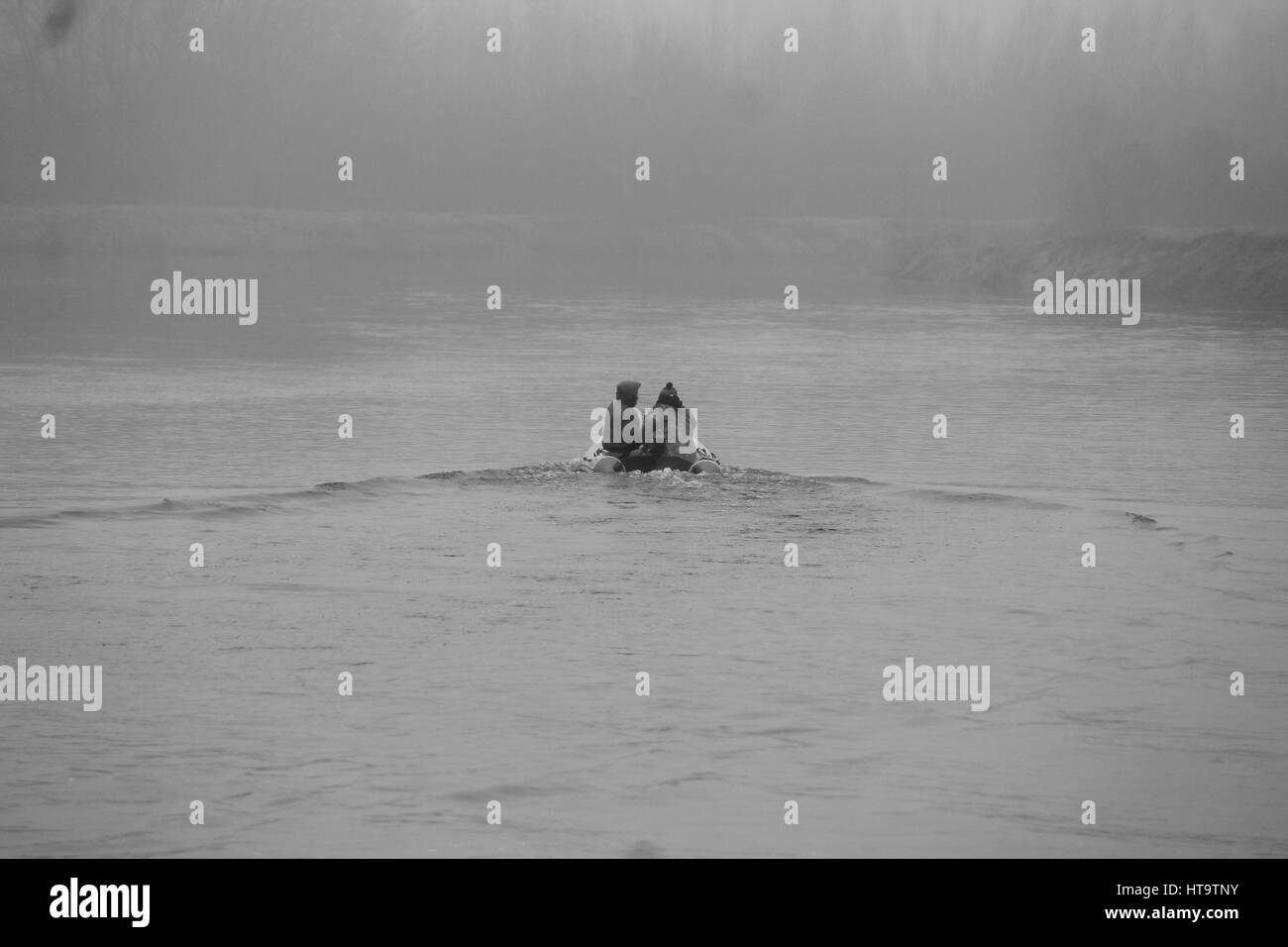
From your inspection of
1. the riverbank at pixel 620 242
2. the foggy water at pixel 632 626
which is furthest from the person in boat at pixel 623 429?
the riverbank at pixel 620 242

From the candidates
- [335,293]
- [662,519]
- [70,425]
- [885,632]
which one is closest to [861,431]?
[662,519]

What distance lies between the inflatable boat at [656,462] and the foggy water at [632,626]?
0.30 metres

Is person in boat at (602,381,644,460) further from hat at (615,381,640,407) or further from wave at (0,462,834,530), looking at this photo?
wave at (0,462,834,530)

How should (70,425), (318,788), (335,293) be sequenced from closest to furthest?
(318,788), (70,425), (335,293)

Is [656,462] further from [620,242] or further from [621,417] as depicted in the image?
[620,242]

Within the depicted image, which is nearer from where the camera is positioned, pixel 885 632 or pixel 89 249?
pixel 885 632

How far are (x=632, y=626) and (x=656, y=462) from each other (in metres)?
8.70

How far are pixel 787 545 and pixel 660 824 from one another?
9994 mm

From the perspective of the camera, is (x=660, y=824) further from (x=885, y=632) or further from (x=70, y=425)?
(x=70, y=425)

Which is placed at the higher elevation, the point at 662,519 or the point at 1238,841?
the point at 662,519

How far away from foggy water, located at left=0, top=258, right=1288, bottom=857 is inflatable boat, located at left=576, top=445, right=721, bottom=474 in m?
0.30

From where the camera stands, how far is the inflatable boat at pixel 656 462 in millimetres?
26734

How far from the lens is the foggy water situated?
12945 millimetres
